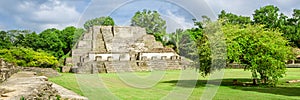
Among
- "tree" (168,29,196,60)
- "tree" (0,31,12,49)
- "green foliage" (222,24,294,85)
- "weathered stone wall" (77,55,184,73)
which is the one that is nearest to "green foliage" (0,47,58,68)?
"weathered stone wall" (77,55,184,73)

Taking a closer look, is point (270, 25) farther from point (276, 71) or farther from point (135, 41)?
point (276, 71)

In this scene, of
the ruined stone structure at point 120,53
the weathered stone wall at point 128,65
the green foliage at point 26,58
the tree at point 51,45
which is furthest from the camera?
the tree at point 51,45

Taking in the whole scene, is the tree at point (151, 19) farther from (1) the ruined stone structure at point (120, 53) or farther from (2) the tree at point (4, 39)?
(2) the tree at point (4, 39)

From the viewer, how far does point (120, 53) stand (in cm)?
4762

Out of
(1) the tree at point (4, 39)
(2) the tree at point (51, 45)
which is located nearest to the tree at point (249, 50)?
(1) the tree at point (4, 39)

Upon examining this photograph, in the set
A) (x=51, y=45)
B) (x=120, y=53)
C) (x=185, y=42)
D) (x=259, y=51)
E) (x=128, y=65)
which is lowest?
(x=128, y=65)

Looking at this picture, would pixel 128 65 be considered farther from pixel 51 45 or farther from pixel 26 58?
pixel 51 45

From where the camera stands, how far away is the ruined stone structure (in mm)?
38938

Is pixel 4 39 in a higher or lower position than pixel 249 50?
higher

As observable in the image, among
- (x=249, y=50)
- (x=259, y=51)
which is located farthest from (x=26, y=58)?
(x=259, y=51)

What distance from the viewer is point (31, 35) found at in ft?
202

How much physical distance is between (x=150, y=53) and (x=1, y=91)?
1546 inches

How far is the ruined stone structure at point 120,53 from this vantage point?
128ft

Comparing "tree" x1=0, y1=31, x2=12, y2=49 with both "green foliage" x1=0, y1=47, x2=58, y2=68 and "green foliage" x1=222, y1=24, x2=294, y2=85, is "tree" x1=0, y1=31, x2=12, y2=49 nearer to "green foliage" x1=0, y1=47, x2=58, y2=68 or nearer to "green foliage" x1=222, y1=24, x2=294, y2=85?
"green foliage" x1=0, y1=47, x2=58, y2=68
